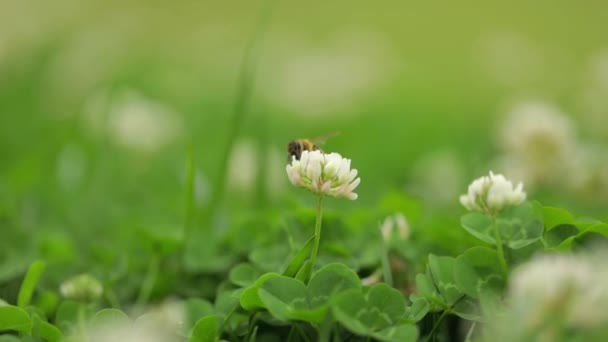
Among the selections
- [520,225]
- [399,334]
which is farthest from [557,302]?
[520,225]

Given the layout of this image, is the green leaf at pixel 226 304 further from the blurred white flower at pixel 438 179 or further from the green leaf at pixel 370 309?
the blurred white flower at pixel 438 179

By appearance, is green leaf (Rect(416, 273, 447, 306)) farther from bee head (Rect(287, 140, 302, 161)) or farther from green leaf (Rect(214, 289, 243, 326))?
bee head (Rect(287, 140, 302, 161))

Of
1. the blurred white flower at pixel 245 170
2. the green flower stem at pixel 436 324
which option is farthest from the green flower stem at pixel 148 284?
the blurred white flower at pixel 245 170

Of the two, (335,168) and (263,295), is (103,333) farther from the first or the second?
(335,168)

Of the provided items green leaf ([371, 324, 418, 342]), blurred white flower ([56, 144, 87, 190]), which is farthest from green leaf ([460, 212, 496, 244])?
blurred white flower ([56, 144, 87, 190])

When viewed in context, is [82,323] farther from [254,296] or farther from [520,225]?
[520,225]

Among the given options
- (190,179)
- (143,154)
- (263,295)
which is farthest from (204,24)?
(263,295)
